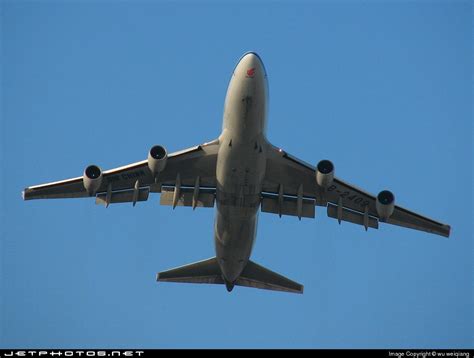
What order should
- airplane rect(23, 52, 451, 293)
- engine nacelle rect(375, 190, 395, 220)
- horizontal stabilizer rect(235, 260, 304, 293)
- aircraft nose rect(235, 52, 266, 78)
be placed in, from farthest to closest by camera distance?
horizontal stabilizer rect(235, 260, 304, 293) < engine nacelle rect(375, 190, 395, 220) < airplane rect(23, 52, 451, 293) < aircraft nose rect(235, 52, 266, 78)

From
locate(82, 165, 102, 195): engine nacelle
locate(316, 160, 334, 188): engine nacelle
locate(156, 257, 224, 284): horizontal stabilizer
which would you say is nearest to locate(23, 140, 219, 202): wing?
locate(82, 165, 102, 195): engine nacelle

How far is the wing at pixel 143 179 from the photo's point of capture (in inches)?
1398

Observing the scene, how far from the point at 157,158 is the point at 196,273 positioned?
7763 mm

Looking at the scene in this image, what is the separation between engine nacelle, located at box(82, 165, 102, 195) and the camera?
3438cm

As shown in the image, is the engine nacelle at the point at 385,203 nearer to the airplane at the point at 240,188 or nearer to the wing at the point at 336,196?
the airplane at the point at 240,188

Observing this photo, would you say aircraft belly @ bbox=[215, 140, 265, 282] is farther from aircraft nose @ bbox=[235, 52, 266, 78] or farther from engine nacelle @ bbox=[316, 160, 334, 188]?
aircraft nose @ bbox=[235, 52, 266, 78]

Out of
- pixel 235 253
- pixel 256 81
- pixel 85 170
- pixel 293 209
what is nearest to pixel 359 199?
pixel 293 209

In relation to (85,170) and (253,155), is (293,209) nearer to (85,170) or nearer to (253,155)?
(253,155)

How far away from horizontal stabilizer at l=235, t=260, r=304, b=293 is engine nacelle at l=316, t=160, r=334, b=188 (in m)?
6.85

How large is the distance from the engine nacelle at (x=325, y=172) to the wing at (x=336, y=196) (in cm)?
150

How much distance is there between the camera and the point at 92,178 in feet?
113

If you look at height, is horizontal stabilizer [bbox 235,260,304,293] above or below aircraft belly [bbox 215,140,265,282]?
below

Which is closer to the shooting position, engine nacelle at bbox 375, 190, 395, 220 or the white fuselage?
the white fuselage

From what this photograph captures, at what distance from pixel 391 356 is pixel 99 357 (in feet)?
34.0
